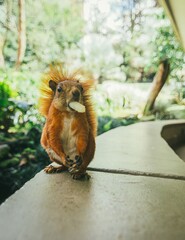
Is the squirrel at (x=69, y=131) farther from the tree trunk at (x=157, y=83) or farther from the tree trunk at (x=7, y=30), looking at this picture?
the tree trunk at (x=7, y=30)

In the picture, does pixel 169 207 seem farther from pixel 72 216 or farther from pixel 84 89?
pixel 84 89

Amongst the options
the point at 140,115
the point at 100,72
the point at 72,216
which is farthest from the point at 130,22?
the point at 72,216

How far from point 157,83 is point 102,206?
603 centimetres

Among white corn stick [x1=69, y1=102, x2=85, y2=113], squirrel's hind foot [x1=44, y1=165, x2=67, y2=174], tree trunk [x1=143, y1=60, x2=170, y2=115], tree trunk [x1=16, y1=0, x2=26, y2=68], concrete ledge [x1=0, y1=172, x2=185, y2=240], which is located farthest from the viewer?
tree trunk [x1=16, y1=0, x2=26, y2=68]

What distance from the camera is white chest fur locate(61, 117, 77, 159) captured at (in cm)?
119

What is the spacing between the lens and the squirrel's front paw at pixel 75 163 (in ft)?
3.86

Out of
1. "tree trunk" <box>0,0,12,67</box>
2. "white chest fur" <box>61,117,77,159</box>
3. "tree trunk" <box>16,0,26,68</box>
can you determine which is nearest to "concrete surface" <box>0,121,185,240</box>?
"white chest fur" <box>61,117,77,159</box>

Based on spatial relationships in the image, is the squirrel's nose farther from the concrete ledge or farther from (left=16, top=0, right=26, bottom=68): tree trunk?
(left=16, top=0, right=26, bottom=68): tree trunk

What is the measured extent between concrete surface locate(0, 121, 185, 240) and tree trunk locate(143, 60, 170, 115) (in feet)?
17.4

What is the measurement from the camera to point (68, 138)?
1.20 metres

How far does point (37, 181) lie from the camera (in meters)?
1.21

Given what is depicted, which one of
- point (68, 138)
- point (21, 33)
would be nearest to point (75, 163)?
point (68, 138)

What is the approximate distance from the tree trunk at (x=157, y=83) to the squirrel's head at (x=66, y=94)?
5663 mm

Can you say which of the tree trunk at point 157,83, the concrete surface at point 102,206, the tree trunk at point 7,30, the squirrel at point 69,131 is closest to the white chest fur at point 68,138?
the squirrel at point 69,131
